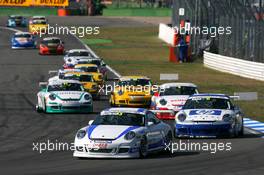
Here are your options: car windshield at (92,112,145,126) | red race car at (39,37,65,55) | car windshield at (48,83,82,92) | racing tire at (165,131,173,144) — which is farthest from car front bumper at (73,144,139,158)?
red race car at (39,37,65,55)

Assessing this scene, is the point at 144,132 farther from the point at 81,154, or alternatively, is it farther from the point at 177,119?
the point at 177,119

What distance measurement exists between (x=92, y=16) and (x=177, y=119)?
99260 mm

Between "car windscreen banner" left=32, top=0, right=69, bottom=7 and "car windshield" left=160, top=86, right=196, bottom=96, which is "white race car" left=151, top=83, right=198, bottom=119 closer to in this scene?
"car windshield" left=160, top=86, right=196, bottom=96

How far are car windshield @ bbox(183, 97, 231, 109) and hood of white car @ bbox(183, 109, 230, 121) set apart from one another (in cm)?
47

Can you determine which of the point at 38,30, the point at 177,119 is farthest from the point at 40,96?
the point at 38,30

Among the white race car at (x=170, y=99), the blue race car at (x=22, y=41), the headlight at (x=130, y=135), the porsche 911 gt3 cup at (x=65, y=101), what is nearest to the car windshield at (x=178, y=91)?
the white race car at (x=170, y=99)

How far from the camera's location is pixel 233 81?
46094 millimetres

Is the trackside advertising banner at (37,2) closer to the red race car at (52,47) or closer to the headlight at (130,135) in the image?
the red race car at (52,47)

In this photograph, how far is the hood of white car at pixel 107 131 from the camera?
67.2 ft

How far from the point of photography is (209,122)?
24422 millimetres

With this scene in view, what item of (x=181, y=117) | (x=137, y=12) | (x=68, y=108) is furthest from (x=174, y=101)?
(x=137, y=12)

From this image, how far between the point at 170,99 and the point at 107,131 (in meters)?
9.83

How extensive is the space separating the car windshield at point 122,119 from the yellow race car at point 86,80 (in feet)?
49.5

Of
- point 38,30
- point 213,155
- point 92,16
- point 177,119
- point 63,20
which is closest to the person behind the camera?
point 213,155
